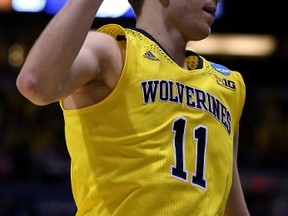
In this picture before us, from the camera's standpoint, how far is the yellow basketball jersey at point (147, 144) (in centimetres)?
204

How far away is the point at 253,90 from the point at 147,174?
7641 millimetres

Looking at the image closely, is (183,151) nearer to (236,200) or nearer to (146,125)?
(146,125)

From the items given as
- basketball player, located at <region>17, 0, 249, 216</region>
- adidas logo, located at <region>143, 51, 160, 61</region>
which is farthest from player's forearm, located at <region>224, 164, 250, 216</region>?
adidas logo, located at <region>143, 51, 160, 61</region>

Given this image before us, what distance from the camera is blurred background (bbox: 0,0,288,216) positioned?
7.60m

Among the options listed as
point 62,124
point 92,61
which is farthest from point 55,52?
point 62,124

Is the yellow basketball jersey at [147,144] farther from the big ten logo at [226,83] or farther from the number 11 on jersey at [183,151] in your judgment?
the big ten logo at [226,83]

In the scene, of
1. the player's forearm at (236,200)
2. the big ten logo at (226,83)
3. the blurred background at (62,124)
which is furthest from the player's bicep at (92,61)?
the blurred background at (62,124)

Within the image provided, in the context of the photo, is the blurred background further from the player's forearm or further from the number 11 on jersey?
the number 11 on jersey

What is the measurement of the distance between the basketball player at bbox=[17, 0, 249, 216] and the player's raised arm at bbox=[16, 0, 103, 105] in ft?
0.24

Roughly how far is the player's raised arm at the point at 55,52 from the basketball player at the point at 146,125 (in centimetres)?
7

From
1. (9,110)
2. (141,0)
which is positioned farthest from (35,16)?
(141,0)

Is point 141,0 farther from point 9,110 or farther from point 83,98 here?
point 9,110

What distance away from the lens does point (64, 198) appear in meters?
7.54

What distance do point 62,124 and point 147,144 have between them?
6918mm
